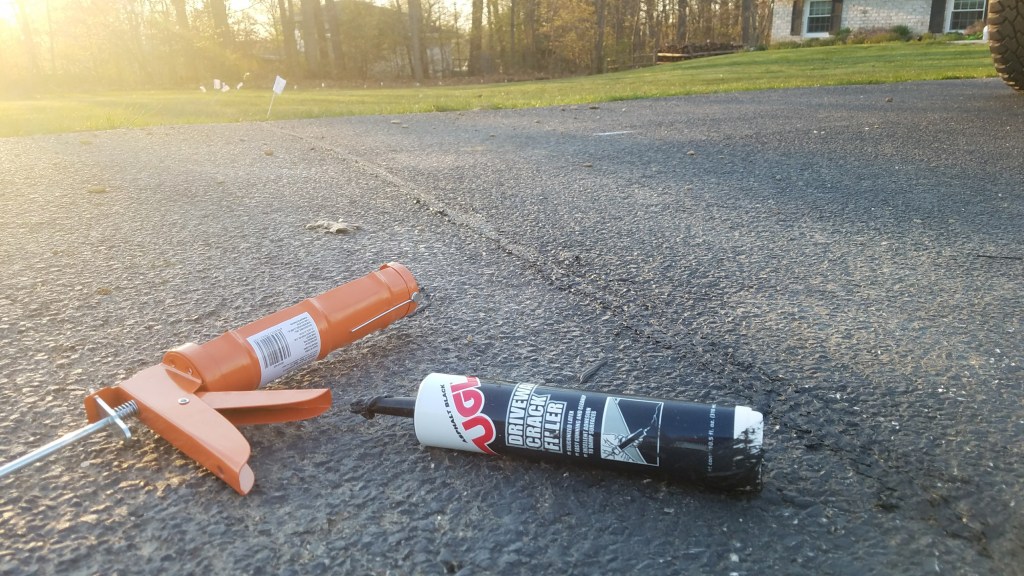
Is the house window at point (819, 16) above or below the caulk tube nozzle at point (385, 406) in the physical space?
above

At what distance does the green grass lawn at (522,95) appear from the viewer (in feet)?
34.2

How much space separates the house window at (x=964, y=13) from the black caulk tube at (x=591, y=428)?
38.9m

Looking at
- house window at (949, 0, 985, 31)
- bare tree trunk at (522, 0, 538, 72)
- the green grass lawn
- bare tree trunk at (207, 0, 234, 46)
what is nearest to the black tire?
the green grass lawn

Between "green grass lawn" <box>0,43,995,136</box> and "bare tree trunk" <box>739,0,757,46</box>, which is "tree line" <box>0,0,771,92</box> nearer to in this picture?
"bare tree trunk" <box>739,0,757,46</box>

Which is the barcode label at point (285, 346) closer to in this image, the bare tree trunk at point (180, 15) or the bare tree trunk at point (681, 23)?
the bare tree trunk at point (180, 15)

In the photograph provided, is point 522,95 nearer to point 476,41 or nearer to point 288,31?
point 288,31

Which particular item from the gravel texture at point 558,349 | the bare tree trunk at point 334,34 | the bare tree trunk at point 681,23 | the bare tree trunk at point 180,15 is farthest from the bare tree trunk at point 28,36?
the gravel texture at point 558,349

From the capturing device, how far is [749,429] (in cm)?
131

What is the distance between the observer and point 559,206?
3.68m

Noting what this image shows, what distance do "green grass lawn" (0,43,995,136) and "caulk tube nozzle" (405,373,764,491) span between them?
335 inches

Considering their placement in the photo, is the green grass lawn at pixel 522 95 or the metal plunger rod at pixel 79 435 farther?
the green grass lawn at pixel 522 95

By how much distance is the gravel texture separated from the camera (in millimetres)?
1271

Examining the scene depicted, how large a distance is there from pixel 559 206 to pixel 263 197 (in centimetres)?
168

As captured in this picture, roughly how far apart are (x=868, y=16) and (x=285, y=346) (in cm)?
3889
